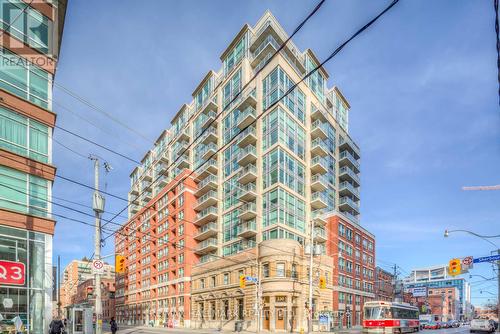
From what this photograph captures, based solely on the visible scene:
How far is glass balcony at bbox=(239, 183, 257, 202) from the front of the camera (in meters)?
50.3

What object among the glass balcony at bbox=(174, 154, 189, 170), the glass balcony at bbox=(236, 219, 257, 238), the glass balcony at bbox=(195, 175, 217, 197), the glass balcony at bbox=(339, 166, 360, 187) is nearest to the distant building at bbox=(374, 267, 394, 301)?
the glass balcony at bbox=(339, 166, 360, 187)

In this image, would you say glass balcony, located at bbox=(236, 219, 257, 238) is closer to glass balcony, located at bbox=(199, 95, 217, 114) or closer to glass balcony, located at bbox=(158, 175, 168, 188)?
glass balcony, located at bbox=(199, 95, 217, 114)

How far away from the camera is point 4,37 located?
19.5 meters

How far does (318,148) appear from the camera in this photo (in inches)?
2185

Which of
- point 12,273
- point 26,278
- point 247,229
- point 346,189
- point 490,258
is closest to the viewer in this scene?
point 12,273

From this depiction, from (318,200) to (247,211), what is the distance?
36.8 feet

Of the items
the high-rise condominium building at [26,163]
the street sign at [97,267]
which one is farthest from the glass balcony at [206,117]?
the street sign at [97,267]

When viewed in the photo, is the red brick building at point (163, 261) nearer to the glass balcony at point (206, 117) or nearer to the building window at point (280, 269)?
the glass balcony at point (206, 117)

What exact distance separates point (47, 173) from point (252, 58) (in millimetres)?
39281

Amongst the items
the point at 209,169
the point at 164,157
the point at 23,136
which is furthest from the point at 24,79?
the point at 164,157

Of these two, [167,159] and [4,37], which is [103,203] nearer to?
[4,37]

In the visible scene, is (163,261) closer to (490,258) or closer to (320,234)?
(320,234)

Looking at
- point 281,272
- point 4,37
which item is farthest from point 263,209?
point 4,37

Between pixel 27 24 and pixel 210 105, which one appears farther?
pixel 210 105
